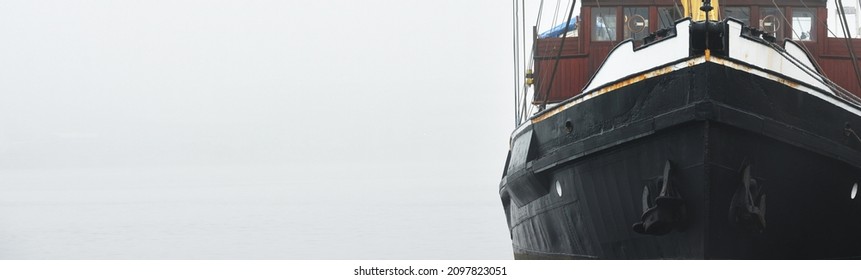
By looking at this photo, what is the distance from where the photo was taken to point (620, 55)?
37.8 feet

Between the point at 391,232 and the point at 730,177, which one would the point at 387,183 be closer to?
the point at 391,232

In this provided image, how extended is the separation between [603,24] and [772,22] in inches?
74.0

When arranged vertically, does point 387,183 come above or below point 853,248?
above

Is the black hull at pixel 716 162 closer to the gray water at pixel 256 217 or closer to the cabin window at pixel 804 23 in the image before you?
the cabin window at pixel 804 23

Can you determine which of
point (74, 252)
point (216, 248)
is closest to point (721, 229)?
point (216, 248)

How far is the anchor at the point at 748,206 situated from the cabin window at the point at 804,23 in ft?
15.2

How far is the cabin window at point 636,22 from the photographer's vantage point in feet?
47.1

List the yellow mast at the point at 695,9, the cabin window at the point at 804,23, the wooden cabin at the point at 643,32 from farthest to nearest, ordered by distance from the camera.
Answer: the cabin window at the point at 804,23
the wooden cabin at the point at 643,32
the yellow mast at the point at 695,9

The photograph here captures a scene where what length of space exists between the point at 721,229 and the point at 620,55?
1857 millimetres

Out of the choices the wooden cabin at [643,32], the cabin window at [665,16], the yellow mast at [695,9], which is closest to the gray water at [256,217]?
the wooden cabin at [643,32]

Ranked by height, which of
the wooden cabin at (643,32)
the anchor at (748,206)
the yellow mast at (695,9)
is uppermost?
the wooden cabin at (643,32)

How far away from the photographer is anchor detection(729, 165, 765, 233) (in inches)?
409
